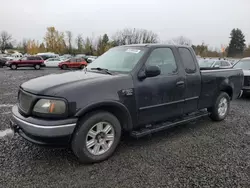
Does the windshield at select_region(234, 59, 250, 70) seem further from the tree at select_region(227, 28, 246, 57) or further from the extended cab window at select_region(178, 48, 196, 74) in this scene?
the tree at select_region(227, 28, 246, 57)

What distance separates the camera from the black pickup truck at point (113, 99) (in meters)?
3.06

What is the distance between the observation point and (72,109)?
10.1 feet

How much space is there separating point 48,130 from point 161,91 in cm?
205

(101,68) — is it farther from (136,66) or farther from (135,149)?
(135,149)

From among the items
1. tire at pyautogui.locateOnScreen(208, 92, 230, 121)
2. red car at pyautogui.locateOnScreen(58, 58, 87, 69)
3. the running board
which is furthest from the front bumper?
red car at pyautogui.locateOnScreen(58, 58, 87, 69)

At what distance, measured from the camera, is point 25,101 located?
334cm

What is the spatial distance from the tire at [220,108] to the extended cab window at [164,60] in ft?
5.89

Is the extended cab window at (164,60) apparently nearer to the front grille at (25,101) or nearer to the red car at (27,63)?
the front grille at (25,101)

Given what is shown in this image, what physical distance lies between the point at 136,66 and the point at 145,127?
1.12m

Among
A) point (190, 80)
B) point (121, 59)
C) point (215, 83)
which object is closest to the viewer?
point (121, 59)

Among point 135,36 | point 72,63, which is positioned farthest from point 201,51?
point 72,63

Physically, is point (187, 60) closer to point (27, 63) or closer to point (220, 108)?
point (220, 108)

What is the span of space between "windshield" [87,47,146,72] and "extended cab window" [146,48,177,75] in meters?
0.22

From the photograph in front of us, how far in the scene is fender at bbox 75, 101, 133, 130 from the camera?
123 inches
